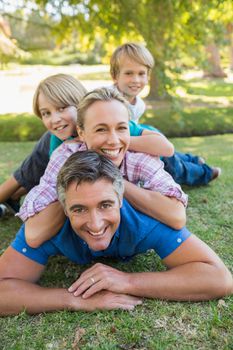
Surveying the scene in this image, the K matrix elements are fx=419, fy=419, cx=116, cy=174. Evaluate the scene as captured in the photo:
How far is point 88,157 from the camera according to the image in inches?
86.0

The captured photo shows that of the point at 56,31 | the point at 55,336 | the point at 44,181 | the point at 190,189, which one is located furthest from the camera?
the point at 56,31

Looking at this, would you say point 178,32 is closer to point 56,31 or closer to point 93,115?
point 56,31

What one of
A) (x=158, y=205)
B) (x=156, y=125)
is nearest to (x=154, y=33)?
(x=156, y=125)

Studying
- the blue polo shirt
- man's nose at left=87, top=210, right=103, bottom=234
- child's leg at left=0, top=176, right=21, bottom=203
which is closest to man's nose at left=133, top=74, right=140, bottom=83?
child's leg at left=0, top=176, right=21, bottom=203

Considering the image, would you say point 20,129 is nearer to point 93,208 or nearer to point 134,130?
point 134,130

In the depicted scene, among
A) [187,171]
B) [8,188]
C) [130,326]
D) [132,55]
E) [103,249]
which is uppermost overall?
[132,55]

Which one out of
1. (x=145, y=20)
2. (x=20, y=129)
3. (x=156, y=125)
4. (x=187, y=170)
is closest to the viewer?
(x=187, y=170)

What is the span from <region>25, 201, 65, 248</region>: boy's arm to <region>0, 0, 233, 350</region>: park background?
1.38 ft

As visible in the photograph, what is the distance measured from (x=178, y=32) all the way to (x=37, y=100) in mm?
6584

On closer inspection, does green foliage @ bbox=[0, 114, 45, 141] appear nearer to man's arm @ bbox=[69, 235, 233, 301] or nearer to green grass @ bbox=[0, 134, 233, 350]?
green grass @ bbox=[0, 134, 233, 350]

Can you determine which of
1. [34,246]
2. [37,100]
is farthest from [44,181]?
[37,100]

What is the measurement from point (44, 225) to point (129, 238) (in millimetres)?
500

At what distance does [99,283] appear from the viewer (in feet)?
7.65

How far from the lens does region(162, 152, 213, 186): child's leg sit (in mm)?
4371
